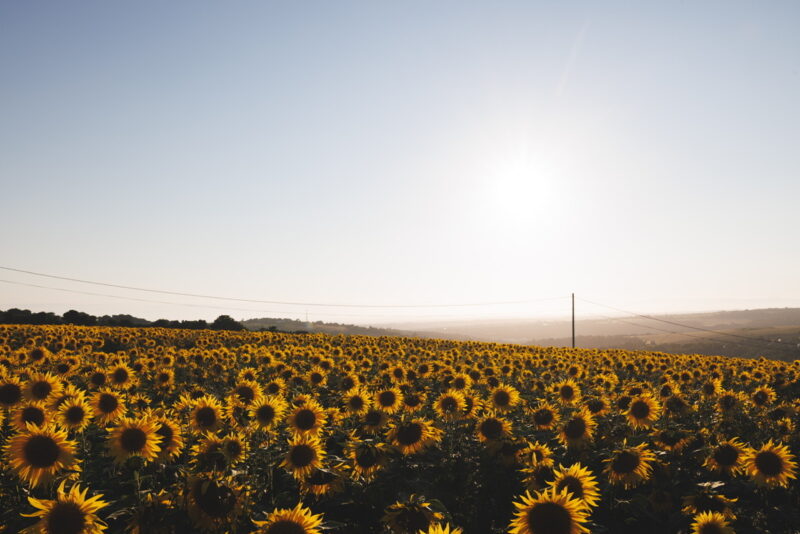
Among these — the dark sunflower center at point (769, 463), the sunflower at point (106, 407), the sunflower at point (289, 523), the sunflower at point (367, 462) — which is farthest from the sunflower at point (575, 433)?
the sunflower at point (106, 407)

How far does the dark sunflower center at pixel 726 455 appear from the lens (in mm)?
6707

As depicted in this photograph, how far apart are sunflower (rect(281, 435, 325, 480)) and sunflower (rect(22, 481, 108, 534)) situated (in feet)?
7.09

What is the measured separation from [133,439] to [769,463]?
27.4 ft

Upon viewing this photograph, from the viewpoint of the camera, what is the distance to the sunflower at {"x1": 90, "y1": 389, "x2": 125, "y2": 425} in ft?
23.8

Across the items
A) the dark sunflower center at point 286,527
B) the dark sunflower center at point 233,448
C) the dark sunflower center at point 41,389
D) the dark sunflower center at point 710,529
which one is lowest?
the dark sunflower center at point 710,529

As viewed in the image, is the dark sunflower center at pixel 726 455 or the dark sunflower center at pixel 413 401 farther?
the dark sunflower center at pixel 413 401

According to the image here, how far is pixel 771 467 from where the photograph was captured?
6.21 meters

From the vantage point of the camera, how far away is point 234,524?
4.18 meters

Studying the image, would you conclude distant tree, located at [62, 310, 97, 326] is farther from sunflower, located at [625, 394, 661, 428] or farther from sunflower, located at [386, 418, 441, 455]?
sunflower, located at [625, 394, 661, 428]

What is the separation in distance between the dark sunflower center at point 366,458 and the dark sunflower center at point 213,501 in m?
1.75

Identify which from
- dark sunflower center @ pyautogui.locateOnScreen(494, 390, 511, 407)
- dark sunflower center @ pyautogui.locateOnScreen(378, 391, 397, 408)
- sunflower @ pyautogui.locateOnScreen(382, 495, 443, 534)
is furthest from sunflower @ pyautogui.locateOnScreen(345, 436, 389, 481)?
dark sunflower center @ pyautogui.locateOnScreen(494, 390, 511, 407)

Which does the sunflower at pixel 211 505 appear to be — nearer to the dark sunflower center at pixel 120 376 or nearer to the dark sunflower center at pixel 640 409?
the dark sunflower center at pixel 120 376

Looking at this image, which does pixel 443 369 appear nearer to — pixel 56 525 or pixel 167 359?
pixel 167 359

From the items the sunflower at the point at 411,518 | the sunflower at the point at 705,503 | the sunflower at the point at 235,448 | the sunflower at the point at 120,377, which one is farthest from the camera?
the sunflower at the point at 120,377
